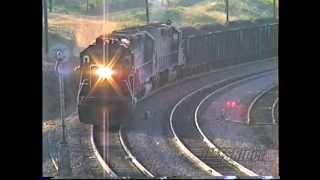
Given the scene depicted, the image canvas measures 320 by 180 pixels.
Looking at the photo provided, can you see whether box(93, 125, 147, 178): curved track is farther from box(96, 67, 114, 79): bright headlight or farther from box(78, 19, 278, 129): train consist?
box(96, 67, 114, 79): bright headlight

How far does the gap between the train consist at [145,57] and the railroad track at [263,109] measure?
47cm

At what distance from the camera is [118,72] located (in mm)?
6000

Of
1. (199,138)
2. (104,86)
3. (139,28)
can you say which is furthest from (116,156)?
(139,28)

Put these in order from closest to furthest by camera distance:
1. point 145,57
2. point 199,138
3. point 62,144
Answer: point 62,144
point 199,138
point 145,57

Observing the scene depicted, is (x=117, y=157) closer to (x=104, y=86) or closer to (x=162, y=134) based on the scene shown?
(x=162, y=134)

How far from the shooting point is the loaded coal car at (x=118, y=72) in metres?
5.65

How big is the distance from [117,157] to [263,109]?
180 centimetres

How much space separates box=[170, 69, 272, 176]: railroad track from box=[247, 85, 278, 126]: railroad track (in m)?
0.25

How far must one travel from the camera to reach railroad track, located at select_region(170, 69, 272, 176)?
5.19 meters
